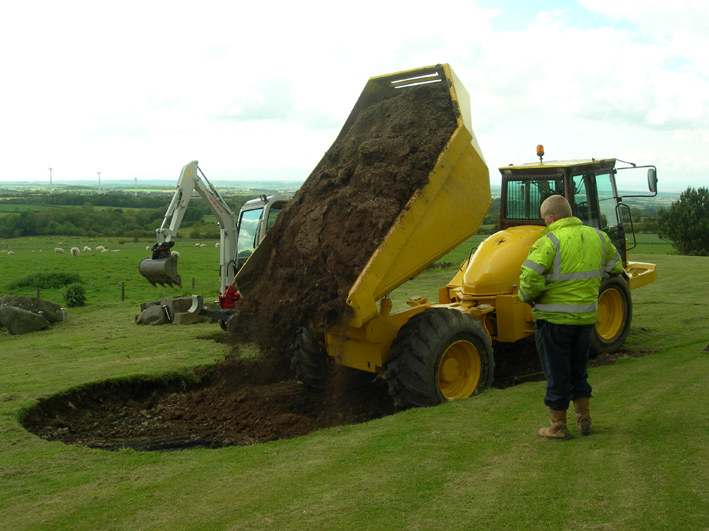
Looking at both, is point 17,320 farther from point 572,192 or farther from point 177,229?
point 572,192

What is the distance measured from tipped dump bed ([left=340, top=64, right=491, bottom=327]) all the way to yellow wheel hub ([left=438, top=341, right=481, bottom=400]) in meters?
1.05

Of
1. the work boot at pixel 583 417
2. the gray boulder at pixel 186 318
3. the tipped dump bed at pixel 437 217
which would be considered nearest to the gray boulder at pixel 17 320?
the gray boulder at pixel 186 318

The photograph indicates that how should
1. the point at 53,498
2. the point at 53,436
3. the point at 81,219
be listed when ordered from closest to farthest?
the point at 53,498 → the point at 53,436 → the point at 81,219

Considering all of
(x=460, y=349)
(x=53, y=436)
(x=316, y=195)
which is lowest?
(x=53, y=436)

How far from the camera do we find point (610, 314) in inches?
345

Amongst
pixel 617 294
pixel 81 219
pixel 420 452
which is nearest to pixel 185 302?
pixel 617 294

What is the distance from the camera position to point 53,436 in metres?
6.27

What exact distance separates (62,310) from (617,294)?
12879 mm

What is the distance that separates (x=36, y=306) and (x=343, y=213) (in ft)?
37.1

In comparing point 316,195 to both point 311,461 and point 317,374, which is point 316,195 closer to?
point 317,374

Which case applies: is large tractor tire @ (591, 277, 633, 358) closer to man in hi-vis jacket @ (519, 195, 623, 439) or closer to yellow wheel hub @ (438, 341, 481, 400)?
yellow wheel hub @ (438, 341, 481, 400)

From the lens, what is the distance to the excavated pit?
6222mm

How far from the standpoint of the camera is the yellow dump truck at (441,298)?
5672 millimetres

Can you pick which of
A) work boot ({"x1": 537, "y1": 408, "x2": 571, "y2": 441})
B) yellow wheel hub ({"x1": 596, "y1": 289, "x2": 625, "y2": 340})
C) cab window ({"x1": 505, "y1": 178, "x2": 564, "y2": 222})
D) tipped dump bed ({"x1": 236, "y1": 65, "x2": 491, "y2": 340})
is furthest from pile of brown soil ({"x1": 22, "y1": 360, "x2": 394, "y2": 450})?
yellow wheel hub ({"x1": 596, "y1": 289, "x2": 625, "y2": 340})
